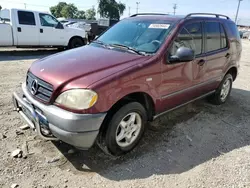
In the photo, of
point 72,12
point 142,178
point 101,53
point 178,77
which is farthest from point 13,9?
point 72,12

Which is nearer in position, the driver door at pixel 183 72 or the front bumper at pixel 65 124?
the front bumper at pixel 65 124

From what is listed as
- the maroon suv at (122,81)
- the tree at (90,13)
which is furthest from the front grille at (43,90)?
the tree at (90,13)

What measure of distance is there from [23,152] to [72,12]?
80.2 metres

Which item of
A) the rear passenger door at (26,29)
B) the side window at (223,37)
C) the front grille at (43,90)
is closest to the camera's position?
the front grille at (43,90)

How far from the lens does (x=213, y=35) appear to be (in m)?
4.40

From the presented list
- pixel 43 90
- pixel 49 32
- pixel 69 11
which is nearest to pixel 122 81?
pixel 43 90

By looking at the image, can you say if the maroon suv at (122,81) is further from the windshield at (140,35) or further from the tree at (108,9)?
the tree at (108,9)

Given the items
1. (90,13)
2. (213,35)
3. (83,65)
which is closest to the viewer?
(83,65)

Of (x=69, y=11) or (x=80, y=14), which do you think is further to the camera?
(x=80, y=14)

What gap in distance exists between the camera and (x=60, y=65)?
10.00 ft

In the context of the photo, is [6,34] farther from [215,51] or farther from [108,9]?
[108,9]

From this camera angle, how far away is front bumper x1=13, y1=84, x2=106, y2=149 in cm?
250

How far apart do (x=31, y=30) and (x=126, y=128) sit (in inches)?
343

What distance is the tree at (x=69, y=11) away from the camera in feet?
239
